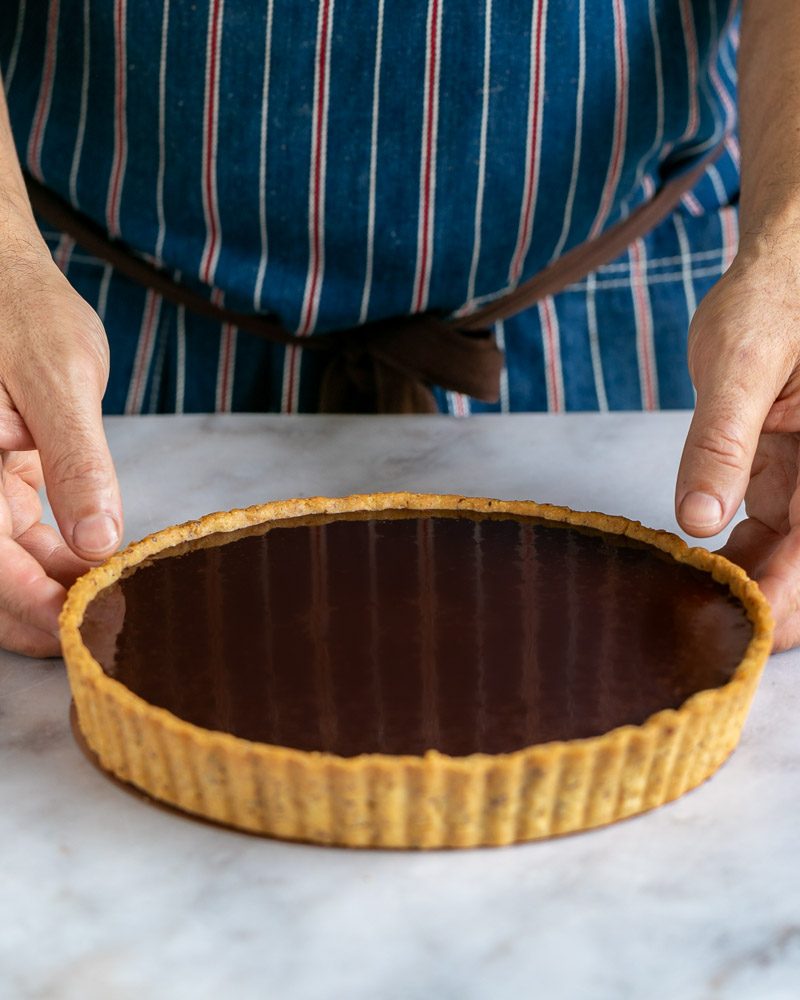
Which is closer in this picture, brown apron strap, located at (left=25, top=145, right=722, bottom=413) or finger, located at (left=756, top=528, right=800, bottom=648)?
finger, located at (left=756, top=528, right=800, bottom=648)

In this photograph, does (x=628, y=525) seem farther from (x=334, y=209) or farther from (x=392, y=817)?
(x=334, y=209)

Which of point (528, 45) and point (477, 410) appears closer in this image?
point (528, 45)

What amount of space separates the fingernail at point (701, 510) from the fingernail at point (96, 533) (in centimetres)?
58

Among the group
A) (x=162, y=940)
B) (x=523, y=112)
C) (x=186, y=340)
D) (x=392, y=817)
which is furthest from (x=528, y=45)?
(x=162, y=940)

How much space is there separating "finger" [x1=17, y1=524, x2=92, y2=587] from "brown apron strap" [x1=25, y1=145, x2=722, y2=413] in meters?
0.63

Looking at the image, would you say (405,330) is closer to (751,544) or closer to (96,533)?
(751,544)

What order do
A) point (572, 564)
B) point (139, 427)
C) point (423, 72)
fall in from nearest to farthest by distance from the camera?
point (572, 564), point (423, 72), point (139, 427)

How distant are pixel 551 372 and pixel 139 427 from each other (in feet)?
2.20

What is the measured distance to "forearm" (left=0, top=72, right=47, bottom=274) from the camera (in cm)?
141

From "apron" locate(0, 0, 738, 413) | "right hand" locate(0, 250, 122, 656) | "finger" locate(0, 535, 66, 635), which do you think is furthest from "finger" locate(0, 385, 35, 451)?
"apron" locate(0, 0, 738, 413)

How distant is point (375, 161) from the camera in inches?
69.9

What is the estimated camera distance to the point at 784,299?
1.37 metres

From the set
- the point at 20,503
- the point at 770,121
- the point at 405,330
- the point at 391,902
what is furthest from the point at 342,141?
the point at 391,902

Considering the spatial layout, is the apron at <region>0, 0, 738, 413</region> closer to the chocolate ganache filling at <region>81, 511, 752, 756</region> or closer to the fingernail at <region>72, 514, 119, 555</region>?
the chocolate ganache filling at <region>81, 511, 752, 756</region>
